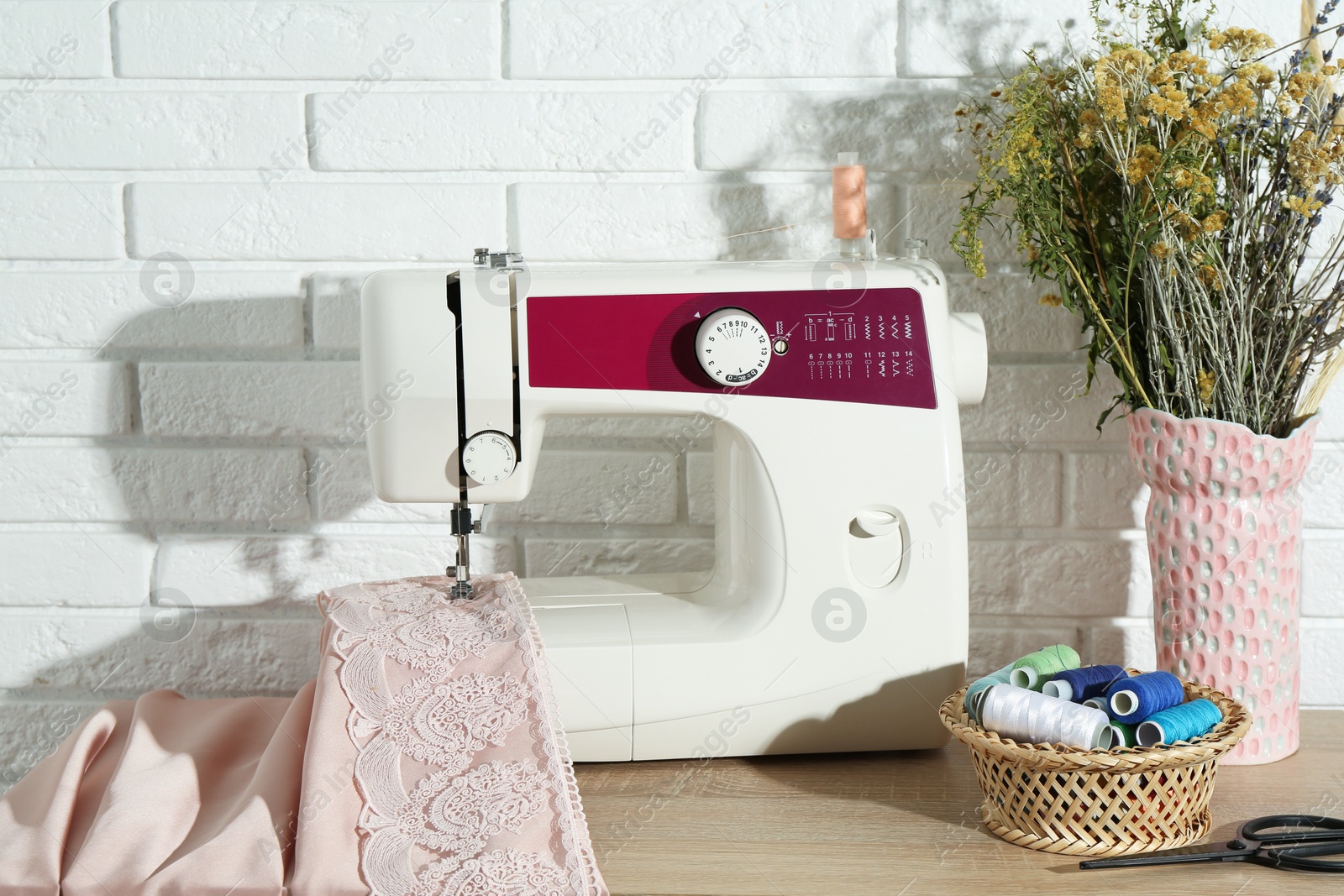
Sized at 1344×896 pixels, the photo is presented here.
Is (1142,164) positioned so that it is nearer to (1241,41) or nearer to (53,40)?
(1241,41)

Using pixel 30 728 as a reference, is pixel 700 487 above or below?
above

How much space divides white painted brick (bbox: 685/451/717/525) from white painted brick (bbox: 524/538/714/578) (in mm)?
29

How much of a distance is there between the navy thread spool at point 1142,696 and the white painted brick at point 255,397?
2.51 feet

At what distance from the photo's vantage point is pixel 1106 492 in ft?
3.74

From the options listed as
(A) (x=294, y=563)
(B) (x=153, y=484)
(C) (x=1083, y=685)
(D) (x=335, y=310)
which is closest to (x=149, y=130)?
(D) (x=335, y=310)

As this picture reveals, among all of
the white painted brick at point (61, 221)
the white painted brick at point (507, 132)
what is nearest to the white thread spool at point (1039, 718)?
the white painted brick at point (507, 132)

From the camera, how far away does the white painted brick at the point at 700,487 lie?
1.15 m

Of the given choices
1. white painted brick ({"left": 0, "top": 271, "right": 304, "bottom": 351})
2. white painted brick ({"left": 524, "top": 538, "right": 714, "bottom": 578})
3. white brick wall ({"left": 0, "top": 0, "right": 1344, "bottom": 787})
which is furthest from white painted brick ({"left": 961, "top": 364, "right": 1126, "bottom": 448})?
white painted brick ({"left": 0, "top": 271, "right": 304, "bottom": 351})

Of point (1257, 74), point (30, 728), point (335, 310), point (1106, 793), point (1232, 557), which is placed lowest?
point (30, 728)

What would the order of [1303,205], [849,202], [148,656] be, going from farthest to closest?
1. [148,656]
2. [849,202]
3. [1303,205]

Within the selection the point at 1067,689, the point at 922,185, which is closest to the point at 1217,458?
the point at 1067,689

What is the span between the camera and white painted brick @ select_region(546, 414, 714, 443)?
45.1 inches

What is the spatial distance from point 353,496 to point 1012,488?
69 centimetres

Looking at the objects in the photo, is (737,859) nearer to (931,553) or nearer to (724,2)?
(931,553)
